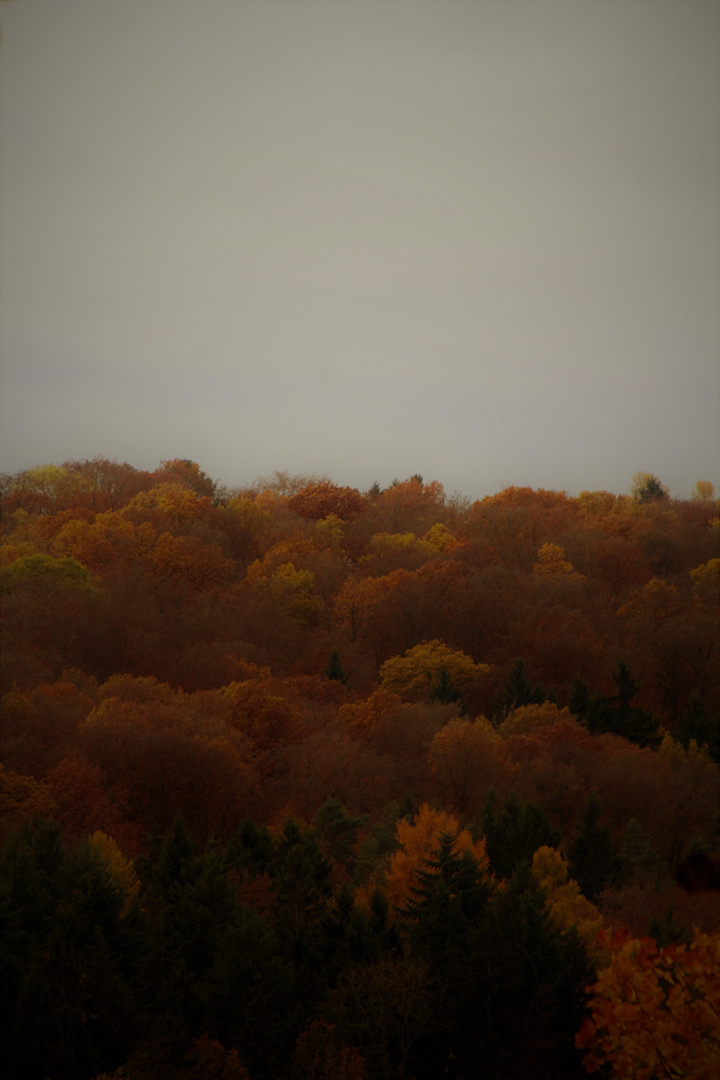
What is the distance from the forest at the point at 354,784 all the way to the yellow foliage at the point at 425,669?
0.28 m

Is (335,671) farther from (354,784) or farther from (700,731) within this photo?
(700,731)

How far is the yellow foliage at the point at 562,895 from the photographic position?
112 feet

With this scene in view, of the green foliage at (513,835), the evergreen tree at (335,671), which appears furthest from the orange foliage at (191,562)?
the green foliage at (513,835)

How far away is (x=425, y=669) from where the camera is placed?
Answer: 2918 inches

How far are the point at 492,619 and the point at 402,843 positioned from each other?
4711cm

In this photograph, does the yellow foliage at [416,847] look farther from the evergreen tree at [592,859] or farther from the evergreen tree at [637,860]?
the evergreen tree at [637,860]

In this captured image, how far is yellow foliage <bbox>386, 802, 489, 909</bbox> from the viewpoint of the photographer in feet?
119

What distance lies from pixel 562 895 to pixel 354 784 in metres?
17.4

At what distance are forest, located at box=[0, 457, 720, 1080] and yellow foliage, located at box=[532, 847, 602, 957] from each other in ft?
0.52

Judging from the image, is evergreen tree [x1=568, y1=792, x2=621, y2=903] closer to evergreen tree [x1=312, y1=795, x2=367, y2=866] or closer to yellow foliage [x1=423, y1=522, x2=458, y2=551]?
evergreen tree [x1=312, y1=795, x2=367, y2=866]

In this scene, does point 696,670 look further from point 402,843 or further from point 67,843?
point 67,843

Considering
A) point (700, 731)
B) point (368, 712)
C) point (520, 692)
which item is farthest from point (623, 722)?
point (368, 712)

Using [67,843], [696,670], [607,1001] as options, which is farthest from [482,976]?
[696,670]

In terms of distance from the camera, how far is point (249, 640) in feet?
→ 267
